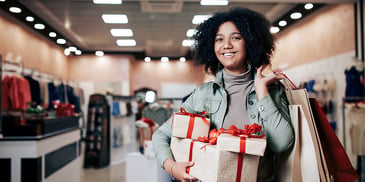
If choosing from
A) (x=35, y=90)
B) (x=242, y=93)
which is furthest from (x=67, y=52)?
(x=35, y=90)

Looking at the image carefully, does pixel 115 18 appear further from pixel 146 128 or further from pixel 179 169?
pixel 179 169

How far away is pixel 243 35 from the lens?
1391 mm

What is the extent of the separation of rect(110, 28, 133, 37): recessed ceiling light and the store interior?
0.16 feet

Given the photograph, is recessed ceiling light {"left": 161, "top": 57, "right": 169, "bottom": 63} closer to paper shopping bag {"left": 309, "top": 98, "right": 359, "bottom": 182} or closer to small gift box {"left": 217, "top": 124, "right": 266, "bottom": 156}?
paper shopping bag {"left": 309, "top": 98, "right": 359, "bottom": 182}

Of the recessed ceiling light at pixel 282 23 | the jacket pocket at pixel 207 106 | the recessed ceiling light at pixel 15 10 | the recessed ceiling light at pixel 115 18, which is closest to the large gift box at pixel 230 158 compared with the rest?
the jacket pocket at pixel 207 106

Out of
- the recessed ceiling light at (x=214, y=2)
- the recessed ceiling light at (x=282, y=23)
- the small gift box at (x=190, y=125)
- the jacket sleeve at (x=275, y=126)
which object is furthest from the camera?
the recessed ceiling light at (x=282, y=23)

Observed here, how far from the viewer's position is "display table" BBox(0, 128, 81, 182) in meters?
3.14

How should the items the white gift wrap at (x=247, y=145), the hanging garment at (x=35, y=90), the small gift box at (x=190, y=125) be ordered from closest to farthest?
1. the white gift wrap at (x=247, y=145)
2. the small gift box at (x=190, y=125)
3. the hanging garment at (x=35, y=90)

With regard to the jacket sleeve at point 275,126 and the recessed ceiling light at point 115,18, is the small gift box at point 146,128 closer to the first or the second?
the recessed ceiling light at point 115,18

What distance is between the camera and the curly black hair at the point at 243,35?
1405 mm

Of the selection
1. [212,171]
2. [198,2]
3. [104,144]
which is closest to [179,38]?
[198,2]

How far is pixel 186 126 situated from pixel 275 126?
0.35 metres

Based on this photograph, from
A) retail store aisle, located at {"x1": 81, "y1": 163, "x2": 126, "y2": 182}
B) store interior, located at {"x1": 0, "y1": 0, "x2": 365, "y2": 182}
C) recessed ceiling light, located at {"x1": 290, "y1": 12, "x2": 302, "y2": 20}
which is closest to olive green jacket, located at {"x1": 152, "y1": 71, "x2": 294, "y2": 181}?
store interior, located at {"x1": 0, "y1": 0, "x2": 365, "y2": 182}

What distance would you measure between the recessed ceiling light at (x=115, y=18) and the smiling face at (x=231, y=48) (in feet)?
7.53
